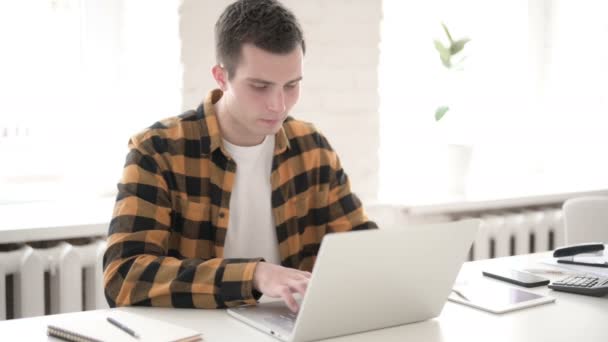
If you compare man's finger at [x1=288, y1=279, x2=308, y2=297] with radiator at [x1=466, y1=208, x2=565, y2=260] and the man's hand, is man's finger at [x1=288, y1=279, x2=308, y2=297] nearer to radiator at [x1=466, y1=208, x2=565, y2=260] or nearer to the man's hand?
the man's hand

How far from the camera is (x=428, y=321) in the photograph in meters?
1.41

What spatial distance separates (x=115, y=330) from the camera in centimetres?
127

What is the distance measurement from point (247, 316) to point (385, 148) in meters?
1.98

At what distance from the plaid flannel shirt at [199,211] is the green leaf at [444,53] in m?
1.24

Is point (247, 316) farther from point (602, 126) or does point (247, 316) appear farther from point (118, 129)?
point (602, 126)

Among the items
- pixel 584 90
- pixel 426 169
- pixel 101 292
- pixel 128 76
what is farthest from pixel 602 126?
pixel 101 292

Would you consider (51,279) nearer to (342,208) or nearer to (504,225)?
(342,208)

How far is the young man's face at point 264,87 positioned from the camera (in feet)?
5.41

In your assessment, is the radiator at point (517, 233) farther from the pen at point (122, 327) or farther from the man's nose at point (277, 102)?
the pen at point (122, 327)

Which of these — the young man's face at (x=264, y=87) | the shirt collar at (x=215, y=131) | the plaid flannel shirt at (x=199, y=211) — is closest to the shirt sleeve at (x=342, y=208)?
the plaid flannel shirt at (x=199, y=211)

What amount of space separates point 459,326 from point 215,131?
0.73 m

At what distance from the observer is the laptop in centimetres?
119

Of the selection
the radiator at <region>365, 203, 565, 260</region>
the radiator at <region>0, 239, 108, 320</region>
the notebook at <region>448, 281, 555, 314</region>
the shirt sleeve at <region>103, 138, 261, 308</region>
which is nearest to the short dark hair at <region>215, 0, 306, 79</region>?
the shirt sleeve at <region>103, 138, 261, 308</region>

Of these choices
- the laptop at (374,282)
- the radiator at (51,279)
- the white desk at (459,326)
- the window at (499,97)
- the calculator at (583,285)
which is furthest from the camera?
the window at (499,97)
